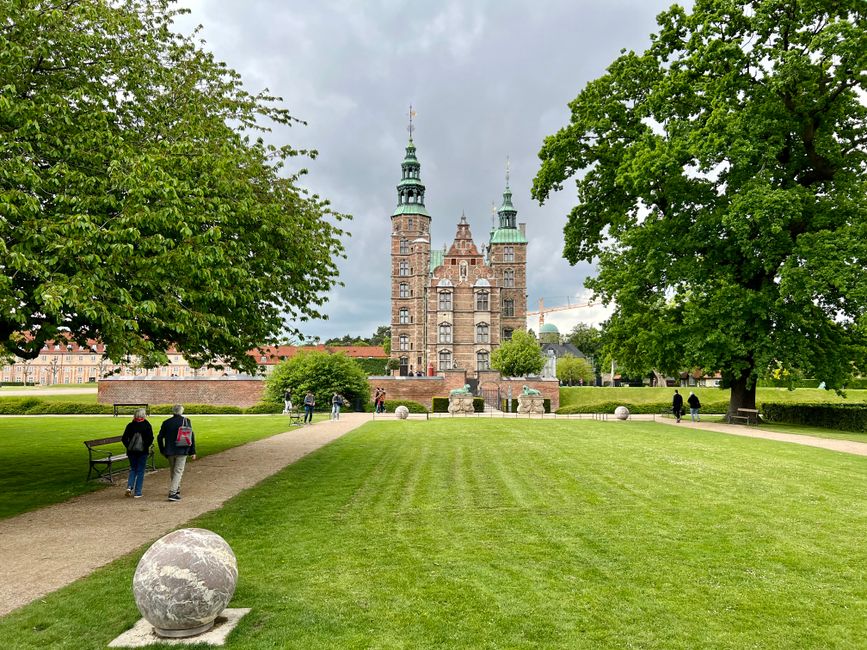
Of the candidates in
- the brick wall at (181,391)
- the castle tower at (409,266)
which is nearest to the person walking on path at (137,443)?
the brick wall at (181,391)

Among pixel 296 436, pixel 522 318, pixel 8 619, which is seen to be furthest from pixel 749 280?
pixel 522 318

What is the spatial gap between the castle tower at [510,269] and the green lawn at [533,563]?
5328cm

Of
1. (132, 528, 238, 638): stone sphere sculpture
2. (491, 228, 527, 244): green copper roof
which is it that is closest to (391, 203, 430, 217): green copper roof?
(491, 228, 527, 244): green copper roof

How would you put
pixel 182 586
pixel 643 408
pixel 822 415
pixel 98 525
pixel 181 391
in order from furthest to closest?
pixel 181 391
pixel 643 408
pixel 822 415
pixel 98 525
pixel 182 586

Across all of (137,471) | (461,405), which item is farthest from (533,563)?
(461,405)

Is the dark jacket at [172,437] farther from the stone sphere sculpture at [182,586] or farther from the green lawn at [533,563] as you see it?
the stone sphere sculpture at [182,586]

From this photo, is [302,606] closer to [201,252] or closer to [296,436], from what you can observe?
[201,252]

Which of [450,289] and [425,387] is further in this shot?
[450,289]

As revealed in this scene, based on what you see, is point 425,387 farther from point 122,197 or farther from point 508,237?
point 122,197

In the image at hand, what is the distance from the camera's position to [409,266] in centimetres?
6625

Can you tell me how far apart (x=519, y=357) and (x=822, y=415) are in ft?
101

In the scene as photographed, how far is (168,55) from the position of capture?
42.4 feet

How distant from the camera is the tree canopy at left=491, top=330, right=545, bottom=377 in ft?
179

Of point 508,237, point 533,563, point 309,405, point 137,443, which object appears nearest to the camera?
point 533,563
